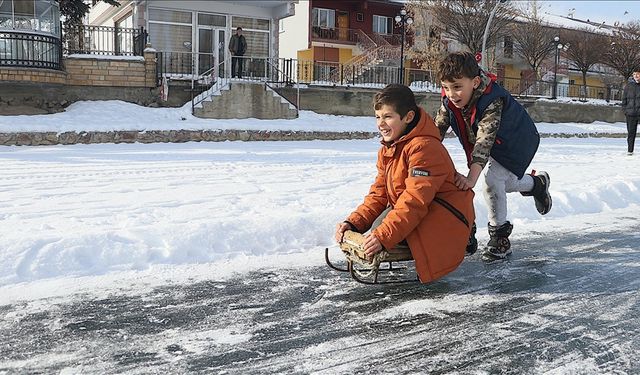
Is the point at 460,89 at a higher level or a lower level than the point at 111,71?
lower

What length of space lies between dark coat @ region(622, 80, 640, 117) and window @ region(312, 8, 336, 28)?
2797cm

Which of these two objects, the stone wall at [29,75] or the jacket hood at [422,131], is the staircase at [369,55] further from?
the jacket hood at [422,131]

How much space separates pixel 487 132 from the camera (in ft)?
13.0

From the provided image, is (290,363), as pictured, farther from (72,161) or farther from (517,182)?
(72,161)

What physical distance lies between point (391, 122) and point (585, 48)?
4505cm

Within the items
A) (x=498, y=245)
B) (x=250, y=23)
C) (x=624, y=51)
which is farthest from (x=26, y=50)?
(x=624, y=51)

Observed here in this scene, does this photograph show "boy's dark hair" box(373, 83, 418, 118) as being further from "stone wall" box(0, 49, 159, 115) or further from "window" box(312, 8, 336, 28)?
"window" box(312, 8, 336, 28)

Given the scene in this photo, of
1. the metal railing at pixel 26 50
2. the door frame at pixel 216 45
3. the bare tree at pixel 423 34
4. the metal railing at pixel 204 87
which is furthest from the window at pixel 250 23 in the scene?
the bare tree at pixel 423 34

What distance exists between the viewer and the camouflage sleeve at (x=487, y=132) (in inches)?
153

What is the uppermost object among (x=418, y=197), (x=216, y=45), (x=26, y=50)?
(x=216, y=45)

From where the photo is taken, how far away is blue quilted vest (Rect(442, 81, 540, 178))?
159 inches

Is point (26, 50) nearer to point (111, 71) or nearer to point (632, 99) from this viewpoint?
point (111, 71)

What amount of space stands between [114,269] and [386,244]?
1.76 metres

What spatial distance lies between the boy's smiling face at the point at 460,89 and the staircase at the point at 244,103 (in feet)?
43.2
